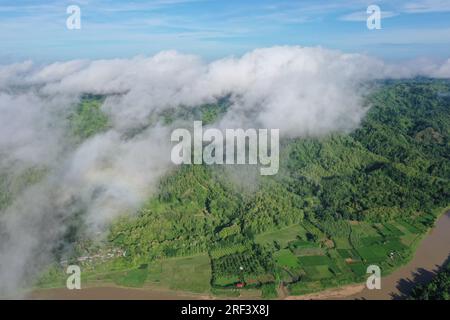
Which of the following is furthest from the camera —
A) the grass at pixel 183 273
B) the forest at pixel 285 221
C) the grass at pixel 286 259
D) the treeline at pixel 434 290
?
the grass at pixel 286 259

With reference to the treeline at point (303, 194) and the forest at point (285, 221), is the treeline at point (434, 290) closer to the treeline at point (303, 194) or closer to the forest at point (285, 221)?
the forest at point (285, 221)

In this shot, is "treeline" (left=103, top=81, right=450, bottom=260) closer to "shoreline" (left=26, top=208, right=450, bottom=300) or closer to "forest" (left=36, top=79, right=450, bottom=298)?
"forest" (left=36, top=79, right=450, bottom=298)

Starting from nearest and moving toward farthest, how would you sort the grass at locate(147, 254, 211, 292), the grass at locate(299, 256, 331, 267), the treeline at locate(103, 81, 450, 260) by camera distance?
the grass at locate(147, 254, 211, 292) → the grass at locate(299, 256, 331, 267) → the treeline at locate(103, 81, 450, 260)

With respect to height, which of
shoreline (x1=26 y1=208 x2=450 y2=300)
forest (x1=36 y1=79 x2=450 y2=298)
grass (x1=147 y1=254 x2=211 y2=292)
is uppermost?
forest (x1=36 y1=79 x2=450 y2=298)

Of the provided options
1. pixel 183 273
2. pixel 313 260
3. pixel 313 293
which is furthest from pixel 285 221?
pixel 183 273

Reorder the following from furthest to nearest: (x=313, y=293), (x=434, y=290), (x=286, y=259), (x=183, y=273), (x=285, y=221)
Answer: (x=285, y=221)
(x=286, y=259)
(x=183, y=273)
(x=313, y=293)
(x=434, y=290)

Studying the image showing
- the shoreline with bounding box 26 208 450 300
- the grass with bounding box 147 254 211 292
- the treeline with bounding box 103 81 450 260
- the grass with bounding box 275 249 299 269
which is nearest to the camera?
the shoreline with bounding box 26 208 450 300

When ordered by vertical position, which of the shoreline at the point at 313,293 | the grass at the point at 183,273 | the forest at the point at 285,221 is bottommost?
the shoreline at the point at 313,293

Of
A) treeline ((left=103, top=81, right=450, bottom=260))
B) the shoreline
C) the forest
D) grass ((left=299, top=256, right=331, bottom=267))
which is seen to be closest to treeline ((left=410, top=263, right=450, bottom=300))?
the forest

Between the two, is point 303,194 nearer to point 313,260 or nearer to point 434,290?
point 313,260

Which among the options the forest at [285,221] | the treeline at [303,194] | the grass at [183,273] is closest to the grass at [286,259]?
the forest at [285,221]
